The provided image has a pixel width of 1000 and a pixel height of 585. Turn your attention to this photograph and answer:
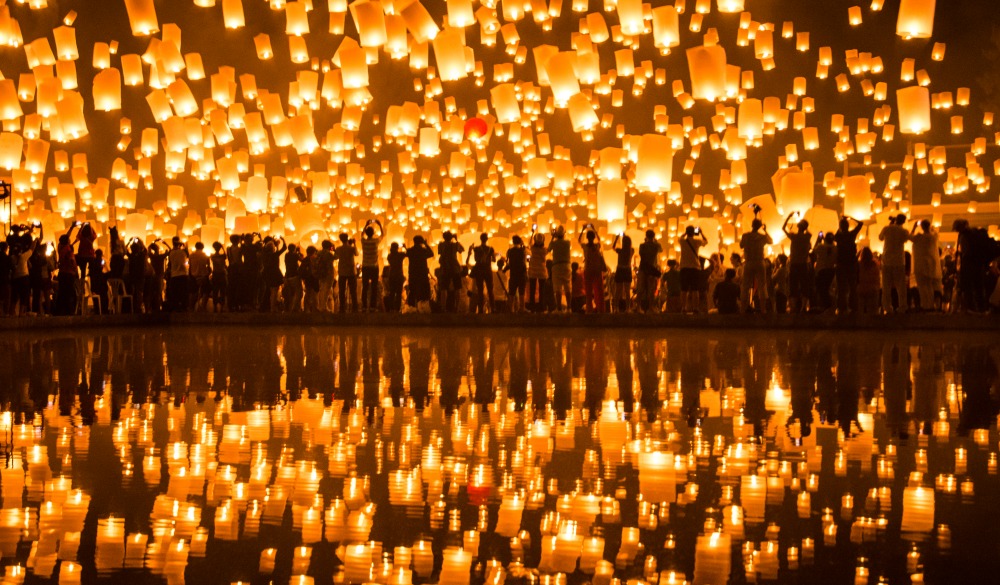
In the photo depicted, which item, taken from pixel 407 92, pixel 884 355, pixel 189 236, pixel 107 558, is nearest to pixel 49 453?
pixel 107 558

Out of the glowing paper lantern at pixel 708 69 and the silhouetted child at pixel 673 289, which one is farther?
the silhouetted child at pixel 673 289

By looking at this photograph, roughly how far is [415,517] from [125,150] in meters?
18.6

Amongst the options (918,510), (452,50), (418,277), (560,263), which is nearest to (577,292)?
(560,263)

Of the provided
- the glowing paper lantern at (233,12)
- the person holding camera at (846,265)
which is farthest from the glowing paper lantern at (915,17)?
the glowing paper lantern at (233,12)

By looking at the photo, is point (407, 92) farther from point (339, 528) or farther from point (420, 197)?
point (339, 528)

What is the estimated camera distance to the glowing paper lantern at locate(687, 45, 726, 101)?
1323cm

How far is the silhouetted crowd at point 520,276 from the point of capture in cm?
1227

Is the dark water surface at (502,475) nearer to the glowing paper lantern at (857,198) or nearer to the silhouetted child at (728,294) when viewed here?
the silhouetted child at (728,294)

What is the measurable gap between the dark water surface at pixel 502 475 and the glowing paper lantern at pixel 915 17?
6.57 metres

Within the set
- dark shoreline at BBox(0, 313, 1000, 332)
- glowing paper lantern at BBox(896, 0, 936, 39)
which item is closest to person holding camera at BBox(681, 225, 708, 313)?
dark shoreline at BBox(0, 313, 1000, 332)

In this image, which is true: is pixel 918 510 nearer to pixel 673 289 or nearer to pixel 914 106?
pixel 673 289

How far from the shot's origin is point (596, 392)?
571 cm

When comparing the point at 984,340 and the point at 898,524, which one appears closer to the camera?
the point at 898,524

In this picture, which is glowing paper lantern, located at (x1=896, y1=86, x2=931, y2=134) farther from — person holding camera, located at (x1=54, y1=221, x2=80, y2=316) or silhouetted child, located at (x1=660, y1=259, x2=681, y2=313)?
person holding camera, located at (x1=54, y1=221, x2=80, y2=316)
